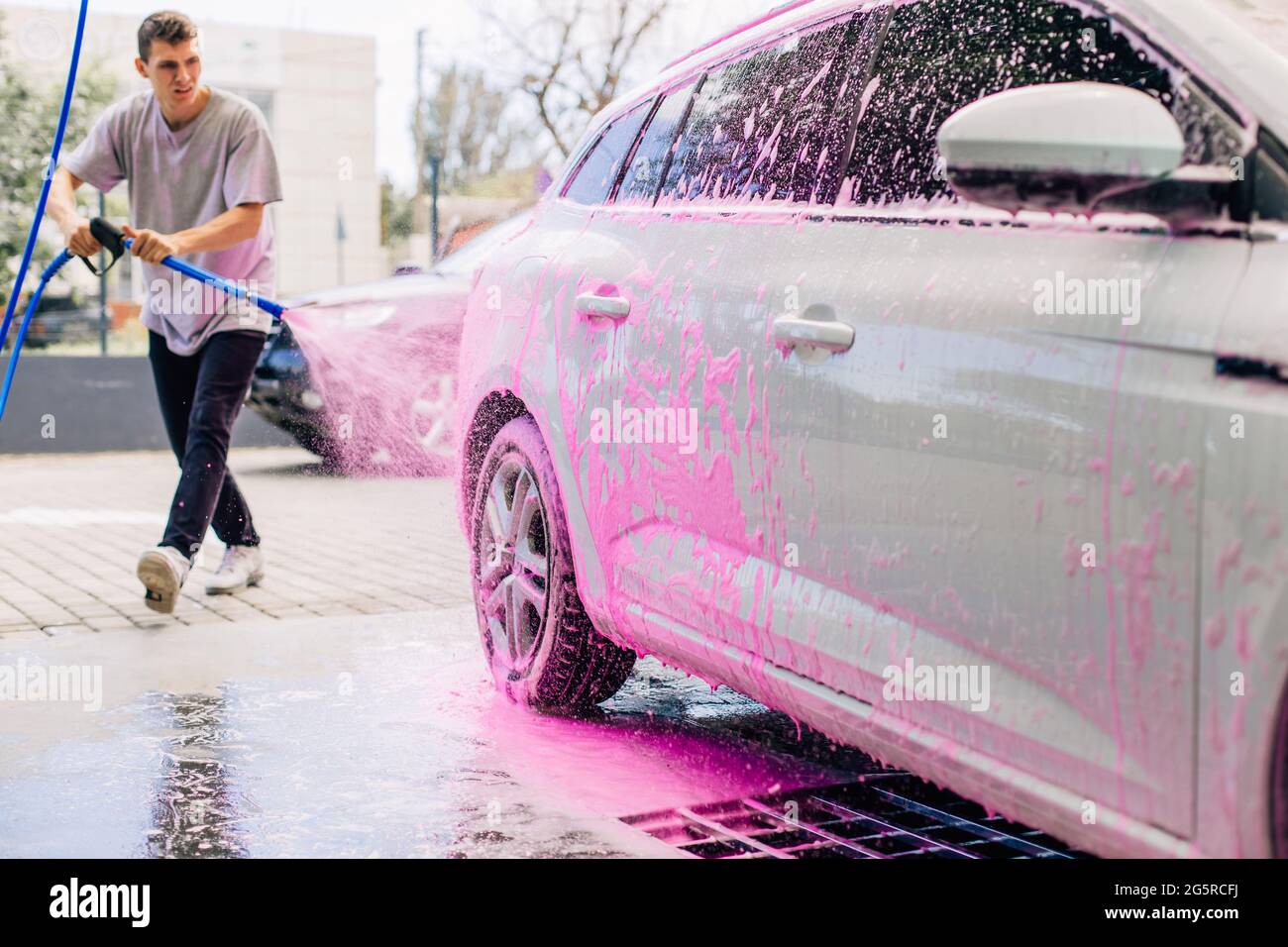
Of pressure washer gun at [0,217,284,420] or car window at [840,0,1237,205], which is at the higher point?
car window at [840,0,1237,205]

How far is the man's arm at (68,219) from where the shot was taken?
5.88 metres

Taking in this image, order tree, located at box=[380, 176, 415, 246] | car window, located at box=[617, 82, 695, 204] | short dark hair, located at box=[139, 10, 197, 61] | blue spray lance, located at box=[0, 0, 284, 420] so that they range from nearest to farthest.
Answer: car window, located at box=[617, 82, 695, 204] → blue spray lance, located at box=[0, 0, 284, 420] → short dark hair, located at box=[139, 10, 197, 61] → tree, located at box=[380, 176, 415, 246]

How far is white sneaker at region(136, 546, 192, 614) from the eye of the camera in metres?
5.93

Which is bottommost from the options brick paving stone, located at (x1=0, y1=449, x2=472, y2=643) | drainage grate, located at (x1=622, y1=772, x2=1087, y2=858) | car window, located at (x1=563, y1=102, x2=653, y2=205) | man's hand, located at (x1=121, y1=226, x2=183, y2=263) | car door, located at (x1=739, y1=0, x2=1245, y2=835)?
brick paving stone, located at (x1=0, y1=449, x2=472, y2=643)

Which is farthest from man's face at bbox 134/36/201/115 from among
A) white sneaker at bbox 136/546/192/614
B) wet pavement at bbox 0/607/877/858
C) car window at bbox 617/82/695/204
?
car window at bbox 617/82/695/204

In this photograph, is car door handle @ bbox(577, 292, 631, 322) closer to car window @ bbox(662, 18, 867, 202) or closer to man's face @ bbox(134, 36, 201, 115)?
car window @ bbox(662, 18, 867, 202)

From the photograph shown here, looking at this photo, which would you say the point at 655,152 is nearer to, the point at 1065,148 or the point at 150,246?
the point at 1065,148

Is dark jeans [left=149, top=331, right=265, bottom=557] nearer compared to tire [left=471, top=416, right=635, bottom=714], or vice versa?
tire [left=471, top=416, right=635, bottom=714]

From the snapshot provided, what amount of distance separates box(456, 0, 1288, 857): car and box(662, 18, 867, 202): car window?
10 mm

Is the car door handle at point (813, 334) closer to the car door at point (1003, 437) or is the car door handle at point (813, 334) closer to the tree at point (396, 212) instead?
the car door at point (1003, 437)

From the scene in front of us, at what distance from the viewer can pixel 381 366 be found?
12.9 metres

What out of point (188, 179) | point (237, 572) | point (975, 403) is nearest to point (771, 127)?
point (975, 403)

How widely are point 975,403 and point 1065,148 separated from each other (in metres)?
0.48
